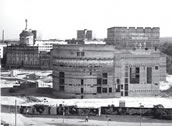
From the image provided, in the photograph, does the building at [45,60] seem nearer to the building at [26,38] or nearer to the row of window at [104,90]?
the building at [26,38]

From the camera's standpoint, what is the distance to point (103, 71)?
8800 cm

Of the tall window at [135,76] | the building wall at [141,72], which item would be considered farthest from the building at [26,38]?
the building wall at [141,72]

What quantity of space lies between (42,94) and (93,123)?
109 ft

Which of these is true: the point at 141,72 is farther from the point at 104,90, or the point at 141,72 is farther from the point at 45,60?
the point at 45,60

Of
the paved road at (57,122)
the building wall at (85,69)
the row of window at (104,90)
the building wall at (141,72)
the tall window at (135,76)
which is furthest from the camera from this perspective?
the tall window at (135,76)

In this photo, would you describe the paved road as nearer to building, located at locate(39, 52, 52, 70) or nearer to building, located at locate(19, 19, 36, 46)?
building, located at locate(39, 52, 52, 70)

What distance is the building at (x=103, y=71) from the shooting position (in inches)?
3425

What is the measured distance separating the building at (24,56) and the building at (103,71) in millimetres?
82109

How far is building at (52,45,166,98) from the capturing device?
285 ft

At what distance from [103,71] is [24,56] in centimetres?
9172

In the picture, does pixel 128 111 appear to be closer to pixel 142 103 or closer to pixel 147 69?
pixel 142 103

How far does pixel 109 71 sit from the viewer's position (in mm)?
88562

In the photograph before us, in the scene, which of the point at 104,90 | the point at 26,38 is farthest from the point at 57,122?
the point at 26,38

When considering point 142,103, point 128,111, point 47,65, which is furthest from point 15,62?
point 128,111
